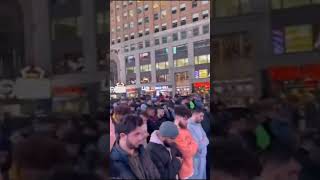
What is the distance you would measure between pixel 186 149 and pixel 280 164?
2.45 ft

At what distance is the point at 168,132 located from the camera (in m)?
3.77

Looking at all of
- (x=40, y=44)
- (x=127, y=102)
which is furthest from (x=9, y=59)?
(x=127, y=102)

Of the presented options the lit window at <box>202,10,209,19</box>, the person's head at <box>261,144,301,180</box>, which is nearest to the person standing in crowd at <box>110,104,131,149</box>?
the lit window at <box>202,10,209,19</box>

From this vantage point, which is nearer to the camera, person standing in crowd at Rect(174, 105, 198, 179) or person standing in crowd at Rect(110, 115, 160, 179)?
person standing in crowd at Rect(110, 115, 160, 179)

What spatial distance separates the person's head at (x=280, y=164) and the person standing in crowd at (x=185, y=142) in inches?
22.3

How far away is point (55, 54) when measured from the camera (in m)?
3.62

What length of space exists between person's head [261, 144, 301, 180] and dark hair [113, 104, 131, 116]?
1.11 m

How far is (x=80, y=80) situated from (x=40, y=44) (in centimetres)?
38

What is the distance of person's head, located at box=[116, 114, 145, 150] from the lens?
3.69 metres

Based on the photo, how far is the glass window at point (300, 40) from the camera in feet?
12.4

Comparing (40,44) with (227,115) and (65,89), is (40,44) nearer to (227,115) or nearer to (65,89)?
(65,89)

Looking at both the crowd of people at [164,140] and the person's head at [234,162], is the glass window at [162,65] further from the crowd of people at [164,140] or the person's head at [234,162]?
the person's head at [234,162]

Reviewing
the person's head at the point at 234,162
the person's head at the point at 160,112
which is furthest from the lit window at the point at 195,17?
the person's head at the point at 234,162

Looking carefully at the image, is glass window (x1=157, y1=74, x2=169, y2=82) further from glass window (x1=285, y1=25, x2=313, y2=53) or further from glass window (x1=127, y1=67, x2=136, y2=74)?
glass window (x1=285, y1=25, x2=313, y2=53)
